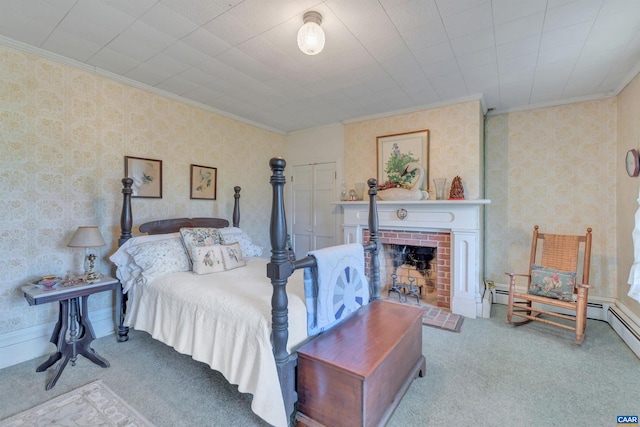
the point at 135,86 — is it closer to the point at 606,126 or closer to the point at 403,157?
the point at 403,157

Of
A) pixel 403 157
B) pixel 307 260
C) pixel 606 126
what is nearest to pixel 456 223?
pixel 403 157

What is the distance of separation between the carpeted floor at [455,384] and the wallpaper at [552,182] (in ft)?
3.72

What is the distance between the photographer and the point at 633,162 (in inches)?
103

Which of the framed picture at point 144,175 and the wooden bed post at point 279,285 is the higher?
the framed picture at point 144,175

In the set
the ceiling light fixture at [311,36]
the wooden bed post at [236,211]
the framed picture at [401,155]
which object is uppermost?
the ceiling light fixture at [311,36]

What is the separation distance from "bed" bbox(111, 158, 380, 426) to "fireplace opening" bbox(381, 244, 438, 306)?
1.53m

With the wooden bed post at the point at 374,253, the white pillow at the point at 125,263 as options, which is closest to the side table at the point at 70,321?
the white pillow at the point at 125,263

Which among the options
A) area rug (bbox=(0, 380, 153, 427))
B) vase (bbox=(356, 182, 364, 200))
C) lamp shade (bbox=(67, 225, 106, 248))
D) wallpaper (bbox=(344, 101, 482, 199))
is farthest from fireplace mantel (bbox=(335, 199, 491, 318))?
area rug (bbox=(0, 380, 153, 427))

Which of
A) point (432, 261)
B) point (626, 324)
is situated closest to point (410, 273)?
point (432, 261)

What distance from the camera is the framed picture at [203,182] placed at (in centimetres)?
359

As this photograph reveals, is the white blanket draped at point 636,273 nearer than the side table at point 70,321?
No

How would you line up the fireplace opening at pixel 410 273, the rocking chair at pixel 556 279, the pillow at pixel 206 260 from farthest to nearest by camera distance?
the fireplace opening at pixel 410 273 < the rocking chair at pixel 556 279 < the pillow at pixel 206 260

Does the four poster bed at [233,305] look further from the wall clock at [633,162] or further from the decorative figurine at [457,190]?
the wall clock at [633,162]

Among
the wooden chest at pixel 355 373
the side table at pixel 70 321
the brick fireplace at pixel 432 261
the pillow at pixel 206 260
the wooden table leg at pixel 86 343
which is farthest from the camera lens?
the brick fireplace at pixel 432 261
